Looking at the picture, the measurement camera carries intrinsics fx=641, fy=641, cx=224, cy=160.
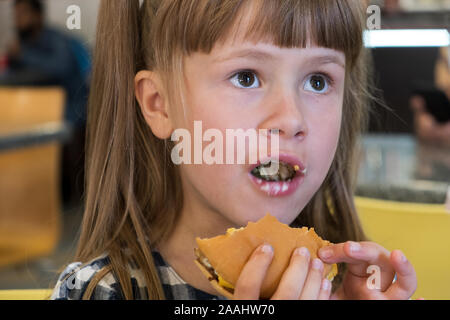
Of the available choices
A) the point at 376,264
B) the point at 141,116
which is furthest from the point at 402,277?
the point at 141,116

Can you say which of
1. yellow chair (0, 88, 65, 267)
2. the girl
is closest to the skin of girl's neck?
the girl

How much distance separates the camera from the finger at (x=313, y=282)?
387 millimetres

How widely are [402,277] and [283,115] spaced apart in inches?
5.7

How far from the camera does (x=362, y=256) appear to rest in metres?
0.43

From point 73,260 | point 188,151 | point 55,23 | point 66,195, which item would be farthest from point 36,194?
point 188,151

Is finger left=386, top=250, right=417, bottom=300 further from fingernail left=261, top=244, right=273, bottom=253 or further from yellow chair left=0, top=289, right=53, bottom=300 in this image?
yellow chair left=0, top=289, right=53, bottom=300

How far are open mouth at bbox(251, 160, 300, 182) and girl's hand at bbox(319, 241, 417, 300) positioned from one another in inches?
2.2

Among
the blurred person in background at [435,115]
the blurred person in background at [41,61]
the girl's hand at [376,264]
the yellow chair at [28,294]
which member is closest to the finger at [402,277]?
the girl's hand at [376,264]

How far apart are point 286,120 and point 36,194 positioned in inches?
57.1

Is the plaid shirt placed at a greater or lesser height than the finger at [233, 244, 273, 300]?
lesser

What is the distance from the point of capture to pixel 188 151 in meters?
0.48

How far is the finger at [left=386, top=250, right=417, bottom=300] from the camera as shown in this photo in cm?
44

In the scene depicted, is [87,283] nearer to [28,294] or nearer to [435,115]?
[28,294]

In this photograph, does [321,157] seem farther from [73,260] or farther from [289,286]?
[73,260]
